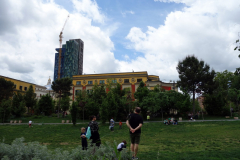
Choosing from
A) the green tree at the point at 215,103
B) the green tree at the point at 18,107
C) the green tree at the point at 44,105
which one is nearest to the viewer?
the green tree at the point at 215,103

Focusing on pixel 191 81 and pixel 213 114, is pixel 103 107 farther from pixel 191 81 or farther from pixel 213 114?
pixel 213 114

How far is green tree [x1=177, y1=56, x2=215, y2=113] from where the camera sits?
3384 cm

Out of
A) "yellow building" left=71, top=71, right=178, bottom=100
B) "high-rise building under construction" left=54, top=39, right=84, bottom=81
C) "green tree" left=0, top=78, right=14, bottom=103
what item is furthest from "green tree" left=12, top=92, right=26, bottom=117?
"high-rise building under construction" left=54, top=39, right=84, bottom=81

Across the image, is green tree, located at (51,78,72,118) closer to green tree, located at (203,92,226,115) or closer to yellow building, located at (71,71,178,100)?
yellow building, located at (71,71,178,100)

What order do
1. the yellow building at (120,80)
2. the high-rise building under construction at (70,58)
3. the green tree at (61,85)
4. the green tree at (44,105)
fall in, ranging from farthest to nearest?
the high-rise building under construction at (70,58)
the yellow building at (120,80)
the green tree at (61,85)
the green tree at (44,105)

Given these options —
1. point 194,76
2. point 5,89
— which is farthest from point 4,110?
point 194,76

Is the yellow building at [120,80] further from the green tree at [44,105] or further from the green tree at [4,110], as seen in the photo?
A: the green tree at [4,110]

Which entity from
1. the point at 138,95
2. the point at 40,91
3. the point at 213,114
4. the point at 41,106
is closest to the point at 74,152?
the point at 138,95

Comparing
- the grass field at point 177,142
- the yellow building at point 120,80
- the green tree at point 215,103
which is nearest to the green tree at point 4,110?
the grass field at point 177,142

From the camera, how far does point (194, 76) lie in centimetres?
3388

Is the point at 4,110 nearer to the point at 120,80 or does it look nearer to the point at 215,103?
the point at 120,80

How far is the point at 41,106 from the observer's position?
4331cm

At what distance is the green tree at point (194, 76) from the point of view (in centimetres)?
3384

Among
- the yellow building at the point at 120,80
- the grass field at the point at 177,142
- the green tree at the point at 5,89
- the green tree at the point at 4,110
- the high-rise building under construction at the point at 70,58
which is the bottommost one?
the grass field at the point at 177,142
